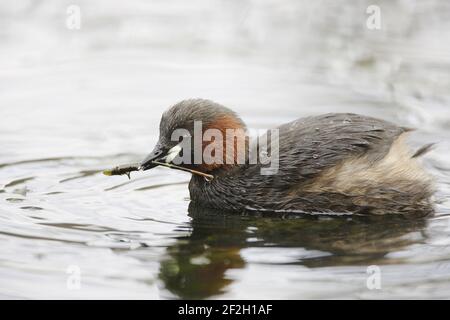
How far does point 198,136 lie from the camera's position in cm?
729

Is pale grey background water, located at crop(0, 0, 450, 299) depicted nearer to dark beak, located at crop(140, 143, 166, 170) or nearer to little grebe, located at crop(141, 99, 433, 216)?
little grebe, located at crop(141, 99, 433, 216)

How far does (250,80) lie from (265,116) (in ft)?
4.15

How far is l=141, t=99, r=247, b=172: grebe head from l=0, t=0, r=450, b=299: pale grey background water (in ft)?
1.26

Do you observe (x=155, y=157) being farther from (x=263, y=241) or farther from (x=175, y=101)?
(x=175, y=101)

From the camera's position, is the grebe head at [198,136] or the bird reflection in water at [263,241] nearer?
the bird reflection in water at [263,241]

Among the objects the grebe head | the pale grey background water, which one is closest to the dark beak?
the grebe head

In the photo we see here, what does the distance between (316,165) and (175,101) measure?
11.2 ft

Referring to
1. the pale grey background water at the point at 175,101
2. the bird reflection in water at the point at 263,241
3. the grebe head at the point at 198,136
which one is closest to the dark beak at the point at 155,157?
the grebe head at the point at 198,136

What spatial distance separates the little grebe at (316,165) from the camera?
7.08 metres

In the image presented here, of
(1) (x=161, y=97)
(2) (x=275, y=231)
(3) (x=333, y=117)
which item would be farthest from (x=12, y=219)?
(1) (x=161, y=97)

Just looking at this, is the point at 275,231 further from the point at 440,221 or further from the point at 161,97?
the point at 161,97

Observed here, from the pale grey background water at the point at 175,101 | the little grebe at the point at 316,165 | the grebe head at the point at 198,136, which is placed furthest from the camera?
the grebe head at the point at 198,136

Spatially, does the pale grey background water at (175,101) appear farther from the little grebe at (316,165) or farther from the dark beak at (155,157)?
the dark beak at (155,157)

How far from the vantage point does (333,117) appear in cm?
728
